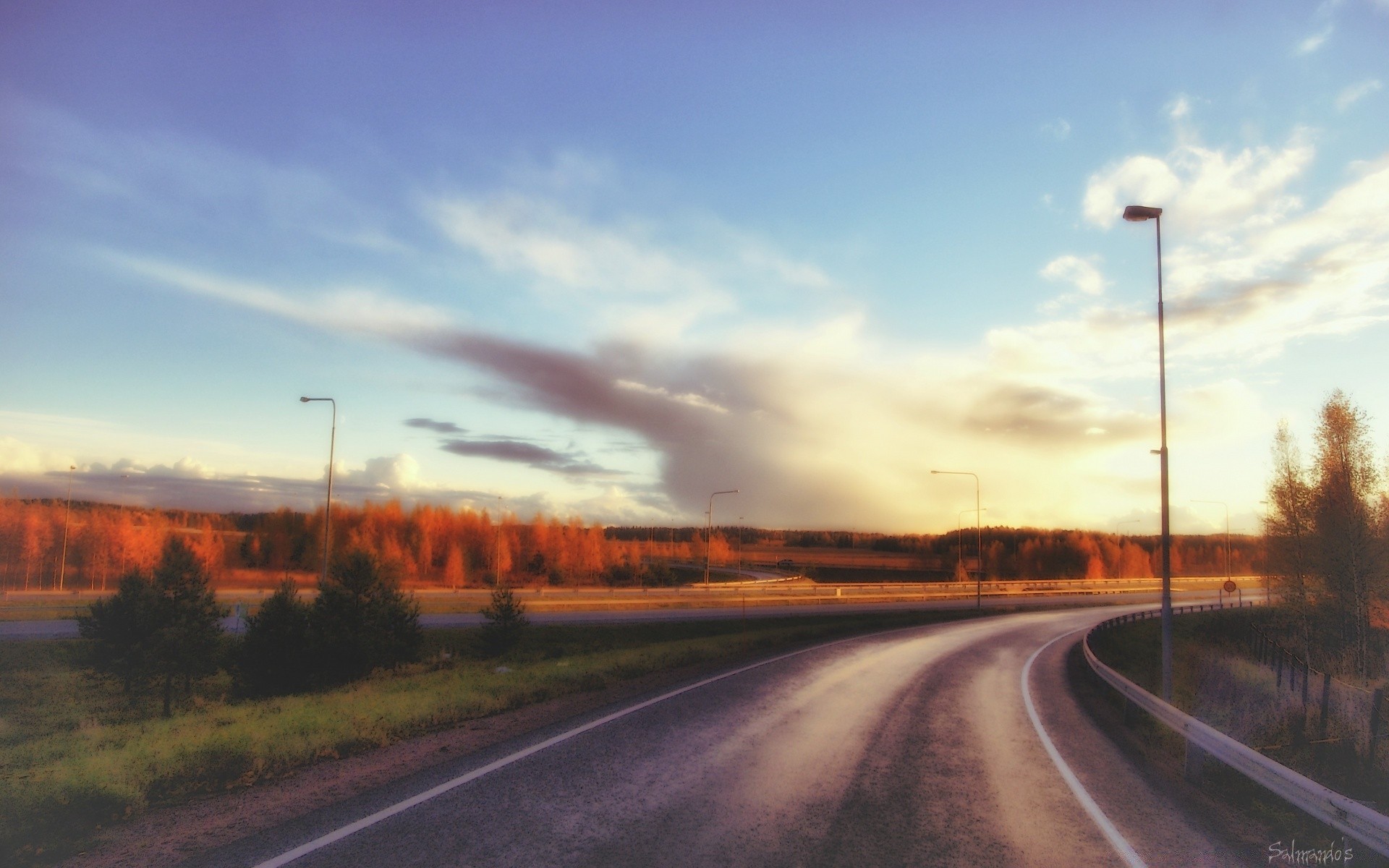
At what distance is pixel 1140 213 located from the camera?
14258 millimetres

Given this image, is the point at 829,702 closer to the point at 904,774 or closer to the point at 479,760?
the point at 904,774

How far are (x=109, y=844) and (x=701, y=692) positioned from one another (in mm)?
10671

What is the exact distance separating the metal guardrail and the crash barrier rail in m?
12.8

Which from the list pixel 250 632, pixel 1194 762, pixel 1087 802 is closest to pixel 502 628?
pixel 250 632

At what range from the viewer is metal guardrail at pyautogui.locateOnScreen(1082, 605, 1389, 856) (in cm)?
620

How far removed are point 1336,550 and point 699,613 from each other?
3779cm

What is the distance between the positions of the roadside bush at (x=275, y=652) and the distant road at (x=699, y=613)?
242 cm

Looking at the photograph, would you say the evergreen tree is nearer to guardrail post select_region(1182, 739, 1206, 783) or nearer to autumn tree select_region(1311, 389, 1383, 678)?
guardrail post select_region(1182, 739, 1206, 783)

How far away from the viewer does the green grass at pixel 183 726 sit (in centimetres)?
709

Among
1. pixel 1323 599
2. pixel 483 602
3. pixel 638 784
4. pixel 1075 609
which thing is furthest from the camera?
pixel 1075 609

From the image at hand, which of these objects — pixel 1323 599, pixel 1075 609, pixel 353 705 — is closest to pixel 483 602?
pixel 353 705

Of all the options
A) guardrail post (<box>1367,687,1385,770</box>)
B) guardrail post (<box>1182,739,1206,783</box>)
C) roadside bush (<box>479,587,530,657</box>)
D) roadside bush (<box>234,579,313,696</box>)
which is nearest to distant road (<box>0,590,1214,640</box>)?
roadside bush (<box>234,579,313,696</box>)

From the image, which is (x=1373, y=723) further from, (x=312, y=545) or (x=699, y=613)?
(x=312, y=545)

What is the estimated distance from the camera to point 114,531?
9306 centimetres
